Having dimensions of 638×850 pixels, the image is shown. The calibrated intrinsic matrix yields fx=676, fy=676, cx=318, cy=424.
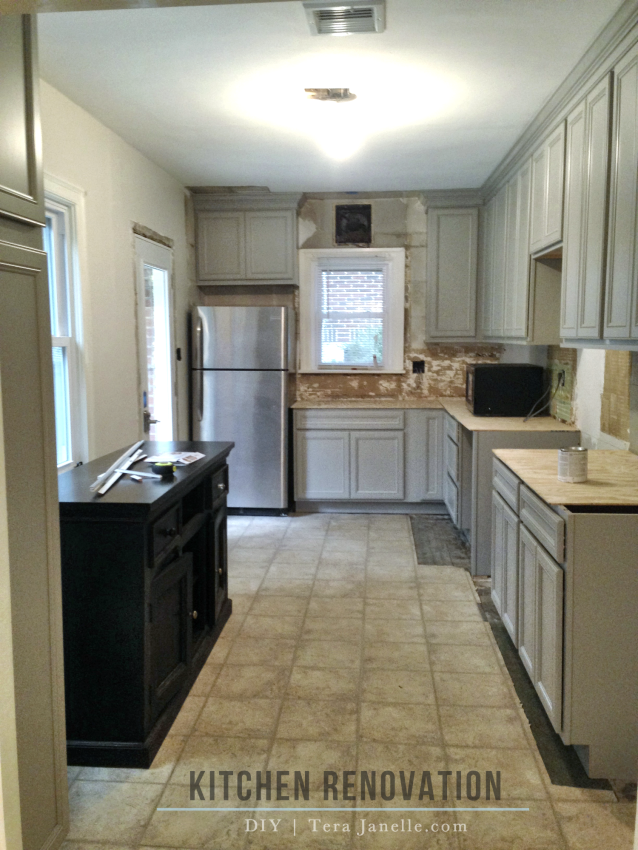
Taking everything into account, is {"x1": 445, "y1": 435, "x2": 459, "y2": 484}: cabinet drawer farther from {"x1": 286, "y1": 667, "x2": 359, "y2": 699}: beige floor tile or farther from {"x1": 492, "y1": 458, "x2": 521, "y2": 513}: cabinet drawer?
{"x1": 286, "y1": 667, "x2": 359, "y2": 699}: beige floor tile

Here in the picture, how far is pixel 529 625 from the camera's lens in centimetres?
255

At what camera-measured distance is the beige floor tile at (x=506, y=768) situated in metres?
2.06

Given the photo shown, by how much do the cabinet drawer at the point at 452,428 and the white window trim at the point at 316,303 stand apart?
78 cm

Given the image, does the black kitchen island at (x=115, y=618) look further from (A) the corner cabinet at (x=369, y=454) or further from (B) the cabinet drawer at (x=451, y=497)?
(A) the corner cabinet at (x=369, y=454)

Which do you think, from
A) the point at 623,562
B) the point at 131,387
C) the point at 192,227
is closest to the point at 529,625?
the point at 623,562

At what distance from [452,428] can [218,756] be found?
3.05 metres

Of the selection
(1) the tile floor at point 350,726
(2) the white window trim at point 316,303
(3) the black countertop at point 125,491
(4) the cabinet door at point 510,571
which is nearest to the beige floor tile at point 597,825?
(1) the tile floor at point 350,726

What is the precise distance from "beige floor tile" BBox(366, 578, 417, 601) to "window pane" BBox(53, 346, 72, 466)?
5.76 feet

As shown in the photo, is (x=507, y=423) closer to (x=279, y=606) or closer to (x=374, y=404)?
(x=374, y=404)

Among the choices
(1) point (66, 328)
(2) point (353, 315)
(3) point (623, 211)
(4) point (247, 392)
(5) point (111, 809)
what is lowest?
(5) point (111, 809)

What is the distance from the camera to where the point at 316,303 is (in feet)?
18.5

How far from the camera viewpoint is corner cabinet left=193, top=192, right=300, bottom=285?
5.39m

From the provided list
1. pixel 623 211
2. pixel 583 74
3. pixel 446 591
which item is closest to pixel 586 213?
pixel 623 211

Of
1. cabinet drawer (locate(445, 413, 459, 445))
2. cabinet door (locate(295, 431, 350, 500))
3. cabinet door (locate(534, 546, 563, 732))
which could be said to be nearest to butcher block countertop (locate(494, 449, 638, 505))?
cabinet door (locate(534, 546, 563, 732))
